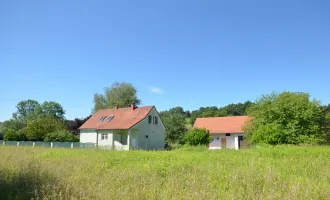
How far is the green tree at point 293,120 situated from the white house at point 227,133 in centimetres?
1084

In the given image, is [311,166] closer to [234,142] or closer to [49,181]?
[49,181]

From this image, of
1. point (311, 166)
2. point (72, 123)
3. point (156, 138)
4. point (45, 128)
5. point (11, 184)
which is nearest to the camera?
point (11, 184)

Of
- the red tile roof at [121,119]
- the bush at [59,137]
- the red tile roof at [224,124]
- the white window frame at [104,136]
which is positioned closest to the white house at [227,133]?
the red tile roof at [224,124]

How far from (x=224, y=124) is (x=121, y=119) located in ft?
56.3

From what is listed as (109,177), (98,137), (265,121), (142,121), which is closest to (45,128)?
(98,137)

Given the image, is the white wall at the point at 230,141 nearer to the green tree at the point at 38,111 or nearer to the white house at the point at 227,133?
the white house at the point at 227,133

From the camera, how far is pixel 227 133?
41750mm

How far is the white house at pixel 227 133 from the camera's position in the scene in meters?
40.8

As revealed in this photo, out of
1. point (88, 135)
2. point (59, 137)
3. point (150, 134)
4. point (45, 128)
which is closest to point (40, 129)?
point (45, 128)

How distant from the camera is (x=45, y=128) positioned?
47.1 metres

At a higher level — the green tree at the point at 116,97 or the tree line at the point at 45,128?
the green tree at the point at 116,97

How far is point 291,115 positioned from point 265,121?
2632 millimetres

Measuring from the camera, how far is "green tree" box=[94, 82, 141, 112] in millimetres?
61328

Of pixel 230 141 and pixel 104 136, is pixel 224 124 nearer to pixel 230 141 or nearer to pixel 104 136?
pixel 230 141
